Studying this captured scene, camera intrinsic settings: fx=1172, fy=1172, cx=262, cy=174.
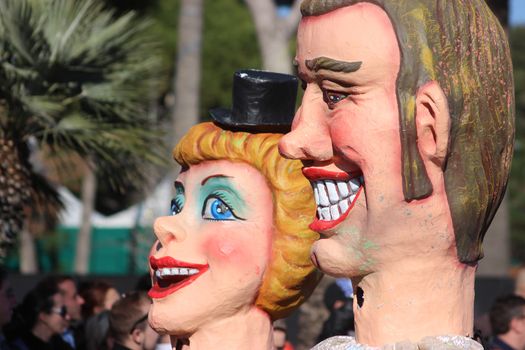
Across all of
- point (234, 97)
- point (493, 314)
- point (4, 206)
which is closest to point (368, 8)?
point (234, 97)

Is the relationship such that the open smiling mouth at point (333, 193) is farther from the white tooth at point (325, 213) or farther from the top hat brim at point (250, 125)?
the top hat brim at point (250, 125)

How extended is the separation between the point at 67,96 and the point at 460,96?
502 cm

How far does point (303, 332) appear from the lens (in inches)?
409

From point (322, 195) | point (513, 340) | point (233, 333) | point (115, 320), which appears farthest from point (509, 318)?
point (322, 195)

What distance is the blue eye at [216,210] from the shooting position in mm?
5426

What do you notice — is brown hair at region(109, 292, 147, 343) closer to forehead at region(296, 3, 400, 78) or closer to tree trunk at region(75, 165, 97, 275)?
forehead at region(296, 3, 400, 78)

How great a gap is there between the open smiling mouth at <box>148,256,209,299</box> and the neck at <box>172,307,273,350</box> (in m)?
0.23

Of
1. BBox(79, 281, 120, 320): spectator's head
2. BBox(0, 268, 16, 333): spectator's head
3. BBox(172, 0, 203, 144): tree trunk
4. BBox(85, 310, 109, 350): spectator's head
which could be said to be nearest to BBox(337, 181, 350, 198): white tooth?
BBox(0, 268, 16, 333): spectator's head

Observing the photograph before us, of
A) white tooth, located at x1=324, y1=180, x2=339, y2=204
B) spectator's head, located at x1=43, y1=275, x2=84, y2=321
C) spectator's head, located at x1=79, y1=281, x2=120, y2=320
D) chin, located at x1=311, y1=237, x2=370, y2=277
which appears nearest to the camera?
chin, located at x1=311, y1=237, x2=370, y2=277

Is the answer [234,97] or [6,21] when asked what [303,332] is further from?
[234,97]

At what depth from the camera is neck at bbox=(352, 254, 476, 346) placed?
160 inches

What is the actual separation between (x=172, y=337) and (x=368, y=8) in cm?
215

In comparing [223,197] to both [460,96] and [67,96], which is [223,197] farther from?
[67,96]

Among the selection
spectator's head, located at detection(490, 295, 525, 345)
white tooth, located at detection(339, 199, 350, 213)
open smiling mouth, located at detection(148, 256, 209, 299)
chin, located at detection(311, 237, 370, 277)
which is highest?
white tooth, located at detection(339, 199, 350, 213)
